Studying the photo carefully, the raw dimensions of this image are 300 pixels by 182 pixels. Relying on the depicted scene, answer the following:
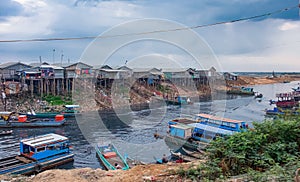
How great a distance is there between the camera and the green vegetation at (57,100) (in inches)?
1068

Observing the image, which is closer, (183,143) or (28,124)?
(183,143)

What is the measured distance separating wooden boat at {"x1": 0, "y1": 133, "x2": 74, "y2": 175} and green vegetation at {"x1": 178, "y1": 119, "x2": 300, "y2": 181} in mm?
9118

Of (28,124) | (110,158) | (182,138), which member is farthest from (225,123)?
(28,124)

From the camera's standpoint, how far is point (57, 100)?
91.6ft

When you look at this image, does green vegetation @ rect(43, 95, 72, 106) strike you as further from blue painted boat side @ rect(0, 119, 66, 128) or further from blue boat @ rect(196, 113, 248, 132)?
blue boat @ rect(196, 113, 248, 132)

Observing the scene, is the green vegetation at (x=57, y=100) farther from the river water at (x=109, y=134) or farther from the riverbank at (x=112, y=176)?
the riverbank at (x=112, y=176)

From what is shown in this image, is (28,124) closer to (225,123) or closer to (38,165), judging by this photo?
(38,165)

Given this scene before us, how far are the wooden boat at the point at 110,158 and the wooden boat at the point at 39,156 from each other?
1723mm

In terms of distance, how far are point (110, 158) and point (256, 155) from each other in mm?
8878

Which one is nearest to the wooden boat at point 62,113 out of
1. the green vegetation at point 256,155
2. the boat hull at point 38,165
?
the boat hull at point 38,165

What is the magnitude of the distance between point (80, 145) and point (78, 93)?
15.4 meters

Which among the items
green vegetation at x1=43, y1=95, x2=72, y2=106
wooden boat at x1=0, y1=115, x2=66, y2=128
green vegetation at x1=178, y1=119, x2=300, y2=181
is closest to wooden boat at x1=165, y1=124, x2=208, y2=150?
wooden boat at x1=0, y1=115, x2=66, y2=128

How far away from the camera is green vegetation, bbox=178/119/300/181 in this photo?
416 cm

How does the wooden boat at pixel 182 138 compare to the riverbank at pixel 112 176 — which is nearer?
the riverbank at pixel 112 176
